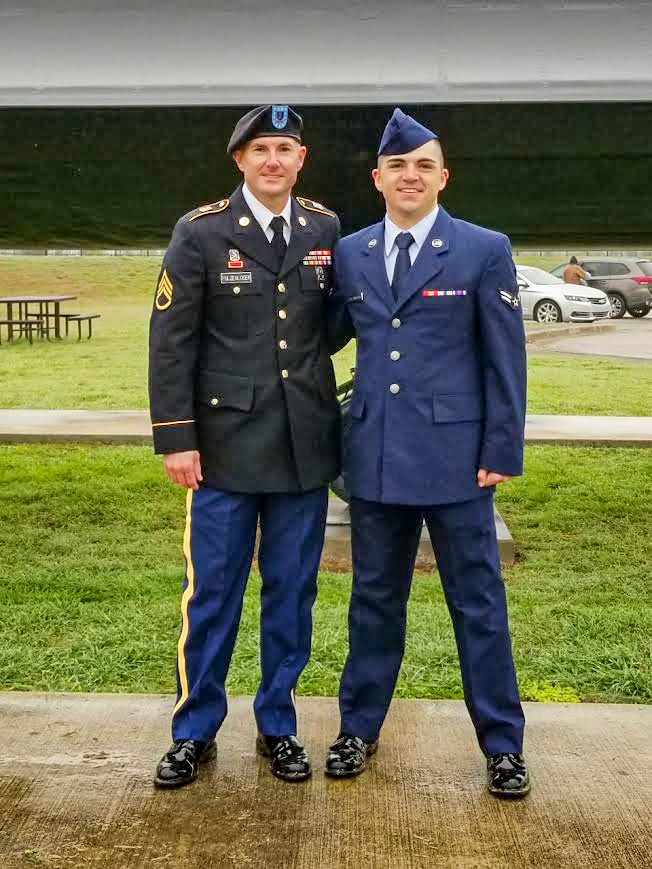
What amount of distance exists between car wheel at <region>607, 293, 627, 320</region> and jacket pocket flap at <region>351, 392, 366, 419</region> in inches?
714

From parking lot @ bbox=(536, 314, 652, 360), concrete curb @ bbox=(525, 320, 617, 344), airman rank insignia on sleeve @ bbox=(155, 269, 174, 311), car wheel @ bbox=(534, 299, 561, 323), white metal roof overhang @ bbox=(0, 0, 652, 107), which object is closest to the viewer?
airman rank insignia on sleeve @ bbox=(155, 269, 174, 311)

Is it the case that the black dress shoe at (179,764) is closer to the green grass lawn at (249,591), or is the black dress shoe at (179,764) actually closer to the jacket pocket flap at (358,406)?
the green grass lawn at (249,591)

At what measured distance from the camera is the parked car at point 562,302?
1791 cm

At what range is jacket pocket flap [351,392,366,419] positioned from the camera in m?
2.49

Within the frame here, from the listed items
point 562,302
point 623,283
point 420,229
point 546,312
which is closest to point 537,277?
point 546,312

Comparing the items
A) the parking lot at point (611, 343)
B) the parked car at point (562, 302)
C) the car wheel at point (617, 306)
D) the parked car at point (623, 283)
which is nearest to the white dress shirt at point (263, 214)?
the parking lot at point (611, 343)

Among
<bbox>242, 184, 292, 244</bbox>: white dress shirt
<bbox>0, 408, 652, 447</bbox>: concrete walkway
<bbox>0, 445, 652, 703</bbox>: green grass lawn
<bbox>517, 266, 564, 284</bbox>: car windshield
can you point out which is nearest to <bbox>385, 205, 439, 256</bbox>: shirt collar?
<bbox>242, 184, 292, 244</bbox>: white dress shirt

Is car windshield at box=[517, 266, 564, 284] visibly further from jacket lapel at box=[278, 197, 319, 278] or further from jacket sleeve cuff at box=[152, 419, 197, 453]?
jacket sleeve cuff at box=[152, 419, 197, 453]

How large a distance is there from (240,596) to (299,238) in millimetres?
900

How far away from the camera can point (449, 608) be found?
2484mm

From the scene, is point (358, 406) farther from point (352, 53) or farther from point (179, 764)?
point (352, 53)

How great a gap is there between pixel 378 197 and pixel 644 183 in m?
1.03

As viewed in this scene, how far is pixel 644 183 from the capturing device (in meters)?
3.87

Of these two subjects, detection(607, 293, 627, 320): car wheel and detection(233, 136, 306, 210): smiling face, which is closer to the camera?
detection(233, 136, 306, 210): smiling face
